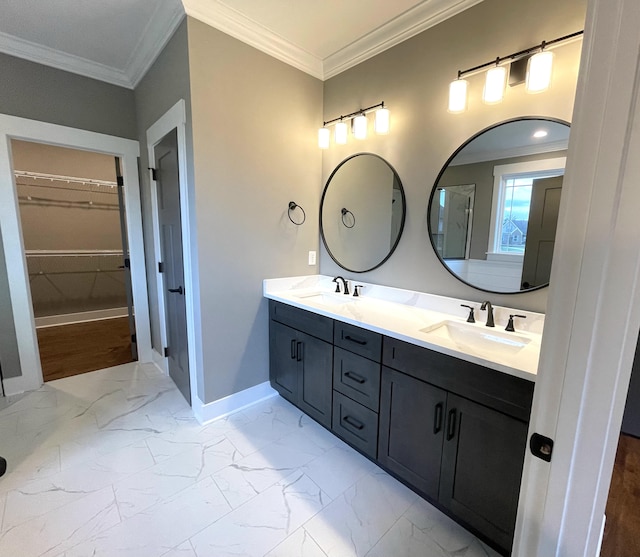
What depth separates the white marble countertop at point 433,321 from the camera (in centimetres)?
130

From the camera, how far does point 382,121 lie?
6.78 feet

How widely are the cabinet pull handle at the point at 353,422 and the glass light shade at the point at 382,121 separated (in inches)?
74.3

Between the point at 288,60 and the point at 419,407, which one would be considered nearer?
the point at 419,407

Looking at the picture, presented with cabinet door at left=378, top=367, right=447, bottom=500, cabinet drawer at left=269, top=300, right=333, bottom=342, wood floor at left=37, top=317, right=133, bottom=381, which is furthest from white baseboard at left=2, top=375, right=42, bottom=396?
cabinet door at left=378, top=367, right=447, bottom=500

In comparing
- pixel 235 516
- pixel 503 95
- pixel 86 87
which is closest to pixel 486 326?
pixel 503 95

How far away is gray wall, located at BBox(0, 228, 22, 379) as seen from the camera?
244 centimetres

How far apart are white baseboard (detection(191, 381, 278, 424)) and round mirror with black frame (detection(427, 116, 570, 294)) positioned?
1.72 meters

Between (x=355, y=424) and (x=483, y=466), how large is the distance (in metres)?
0.75

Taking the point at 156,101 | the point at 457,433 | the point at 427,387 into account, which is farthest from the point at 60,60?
the point at 457,433

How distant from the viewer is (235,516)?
59.2 inches

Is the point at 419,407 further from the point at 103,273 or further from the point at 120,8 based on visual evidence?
the point at 103,273

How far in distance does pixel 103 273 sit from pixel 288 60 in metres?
4.28

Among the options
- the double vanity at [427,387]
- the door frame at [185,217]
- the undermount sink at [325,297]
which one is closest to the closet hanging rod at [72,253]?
the door frame at [185,217]

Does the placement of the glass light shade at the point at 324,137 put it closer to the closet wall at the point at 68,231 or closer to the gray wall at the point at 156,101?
the gray wall at the point at 156,101
